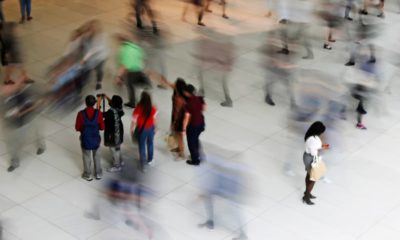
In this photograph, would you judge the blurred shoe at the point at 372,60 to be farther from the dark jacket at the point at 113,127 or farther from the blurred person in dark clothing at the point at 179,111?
the dark jacket at the point at 113,127

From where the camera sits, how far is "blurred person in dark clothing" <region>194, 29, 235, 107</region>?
14.1 meters

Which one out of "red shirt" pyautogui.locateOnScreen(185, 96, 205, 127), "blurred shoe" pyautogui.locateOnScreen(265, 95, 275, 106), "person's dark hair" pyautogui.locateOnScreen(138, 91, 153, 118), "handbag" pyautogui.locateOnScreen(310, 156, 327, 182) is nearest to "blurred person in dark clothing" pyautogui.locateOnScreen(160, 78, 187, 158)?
"red shirt" pyautogui.locateOnScreen(185, 96, 205, 127)

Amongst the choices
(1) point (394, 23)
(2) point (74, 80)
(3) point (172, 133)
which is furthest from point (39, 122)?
(1) point (394, 23)

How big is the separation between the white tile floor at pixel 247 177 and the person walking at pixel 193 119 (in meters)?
0.43

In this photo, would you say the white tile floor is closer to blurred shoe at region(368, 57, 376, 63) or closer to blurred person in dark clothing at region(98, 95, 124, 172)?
blurred shoe at region(368, 57, 376, 63)

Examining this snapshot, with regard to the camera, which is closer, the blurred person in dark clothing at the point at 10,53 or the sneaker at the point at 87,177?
the sneaker at the point at 87,177

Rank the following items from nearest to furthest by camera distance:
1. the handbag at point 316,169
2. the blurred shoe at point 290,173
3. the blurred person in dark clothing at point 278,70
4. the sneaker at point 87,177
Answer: the handbag at point 316,169
the sneaker at point 87,177
the blurred shoe at point 290,173
the blurred person in dark clothing at point 278,70

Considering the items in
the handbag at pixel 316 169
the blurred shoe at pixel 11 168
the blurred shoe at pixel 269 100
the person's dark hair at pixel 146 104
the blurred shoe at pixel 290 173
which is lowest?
the blurred shoe at pixel 11 168

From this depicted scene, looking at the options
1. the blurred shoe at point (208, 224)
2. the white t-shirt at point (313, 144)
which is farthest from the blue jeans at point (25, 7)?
the white t-shirt at point (313, 144)

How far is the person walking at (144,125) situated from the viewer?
1083cm

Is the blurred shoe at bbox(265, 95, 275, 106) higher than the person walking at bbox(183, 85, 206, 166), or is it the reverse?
the person walking at bbox(183, 85, 206, 166)

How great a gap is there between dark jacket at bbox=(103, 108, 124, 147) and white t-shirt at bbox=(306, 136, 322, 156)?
261 centimetres

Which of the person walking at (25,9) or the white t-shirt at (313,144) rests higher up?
the white t-shirt at (313,144)

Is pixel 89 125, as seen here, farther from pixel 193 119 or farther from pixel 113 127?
pixel 193 119
